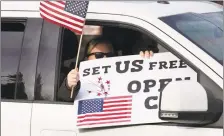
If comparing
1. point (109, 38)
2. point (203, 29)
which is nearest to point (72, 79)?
point (109, 38)

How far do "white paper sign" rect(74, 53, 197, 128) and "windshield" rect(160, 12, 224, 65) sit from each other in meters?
0.17

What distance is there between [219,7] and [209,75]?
896 mm

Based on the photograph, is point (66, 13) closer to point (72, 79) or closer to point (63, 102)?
point (72, 79)

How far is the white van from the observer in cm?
307

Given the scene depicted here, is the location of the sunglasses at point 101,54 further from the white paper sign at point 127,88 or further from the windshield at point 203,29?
the windshield at point 203,29

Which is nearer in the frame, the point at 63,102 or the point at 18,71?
the point at 63,102

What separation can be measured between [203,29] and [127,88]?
0.63 metres

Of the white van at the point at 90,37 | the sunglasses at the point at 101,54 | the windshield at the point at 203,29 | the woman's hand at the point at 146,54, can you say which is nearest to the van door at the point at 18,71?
the white van at the point at 90,37

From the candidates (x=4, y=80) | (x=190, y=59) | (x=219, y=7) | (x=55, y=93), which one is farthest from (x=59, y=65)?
(x=219, y=7)

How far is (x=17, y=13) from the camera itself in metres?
3.60

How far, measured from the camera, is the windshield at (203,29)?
3174 millimetres

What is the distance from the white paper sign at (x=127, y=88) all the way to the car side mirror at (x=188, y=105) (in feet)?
0.61

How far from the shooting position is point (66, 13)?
11.2 ft

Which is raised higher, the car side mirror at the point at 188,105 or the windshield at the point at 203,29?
the windshield at the point at 203,29
